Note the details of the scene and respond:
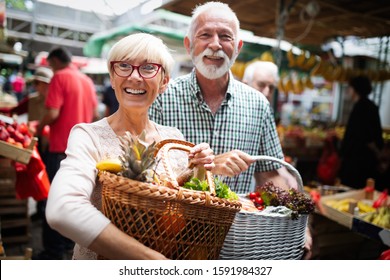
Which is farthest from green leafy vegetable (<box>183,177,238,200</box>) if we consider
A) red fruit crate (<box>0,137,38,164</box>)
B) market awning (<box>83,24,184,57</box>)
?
market awning (<box>83,24,184,57</box>)

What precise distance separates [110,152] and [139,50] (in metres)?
0.35

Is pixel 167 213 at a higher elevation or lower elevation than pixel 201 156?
lower

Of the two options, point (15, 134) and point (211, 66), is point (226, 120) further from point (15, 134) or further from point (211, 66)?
point (15, 134)

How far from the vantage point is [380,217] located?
9.74 ft

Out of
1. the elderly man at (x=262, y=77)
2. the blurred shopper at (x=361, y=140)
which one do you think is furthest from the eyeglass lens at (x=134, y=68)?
the blurred shopper at (x=361, y=140)

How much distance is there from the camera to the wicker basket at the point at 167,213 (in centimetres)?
100

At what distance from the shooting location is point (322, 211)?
3463mm

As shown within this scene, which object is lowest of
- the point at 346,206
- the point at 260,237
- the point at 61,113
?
the point at 346,206

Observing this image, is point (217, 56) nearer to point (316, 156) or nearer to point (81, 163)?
point (81, 163)

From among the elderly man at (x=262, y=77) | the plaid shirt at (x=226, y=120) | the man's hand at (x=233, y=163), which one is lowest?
the man's hand at (x=233, y=163)

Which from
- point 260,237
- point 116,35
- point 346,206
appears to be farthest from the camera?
point 116,35

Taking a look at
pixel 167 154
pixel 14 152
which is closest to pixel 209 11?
pixel 167 154

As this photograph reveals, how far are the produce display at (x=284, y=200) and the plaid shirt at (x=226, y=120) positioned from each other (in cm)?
39

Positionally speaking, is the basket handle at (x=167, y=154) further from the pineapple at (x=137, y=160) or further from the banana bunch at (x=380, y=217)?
the banana bunch at (x=380, y=217)
